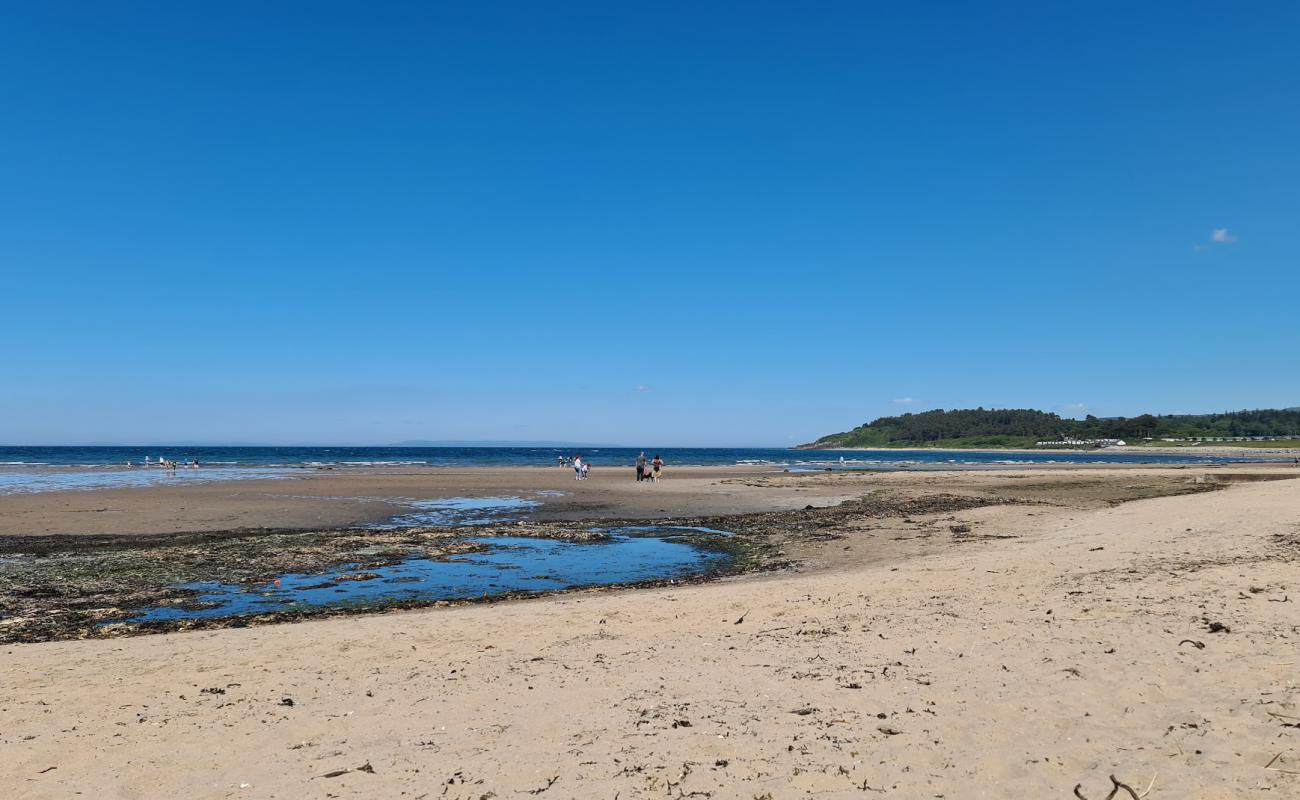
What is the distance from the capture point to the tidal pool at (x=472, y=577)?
13.4m

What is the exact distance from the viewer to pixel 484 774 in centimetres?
569

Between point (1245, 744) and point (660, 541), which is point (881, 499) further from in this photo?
point (1245, 744)

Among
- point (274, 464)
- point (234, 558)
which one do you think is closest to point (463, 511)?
point (234, 558)

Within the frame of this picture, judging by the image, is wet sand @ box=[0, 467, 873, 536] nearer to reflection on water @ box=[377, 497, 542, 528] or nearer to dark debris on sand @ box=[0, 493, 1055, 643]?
reflection on water @ box=[377, 497, 542, 528]

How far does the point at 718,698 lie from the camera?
282 inches

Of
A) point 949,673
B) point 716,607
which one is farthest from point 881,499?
point 949,673

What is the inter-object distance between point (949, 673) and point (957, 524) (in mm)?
16647

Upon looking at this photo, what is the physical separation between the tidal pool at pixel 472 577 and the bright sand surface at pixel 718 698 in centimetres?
211

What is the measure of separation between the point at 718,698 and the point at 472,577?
9.91 m

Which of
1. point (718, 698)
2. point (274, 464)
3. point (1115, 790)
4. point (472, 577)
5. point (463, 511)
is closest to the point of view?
point (1115, 790)

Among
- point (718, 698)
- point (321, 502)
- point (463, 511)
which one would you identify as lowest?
point (463, 511)

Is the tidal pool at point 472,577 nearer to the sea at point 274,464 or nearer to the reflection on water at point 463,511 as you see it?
the reflection on water at point 463,511

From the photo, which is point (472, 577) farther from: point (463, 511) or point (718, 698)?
point (463, 511)

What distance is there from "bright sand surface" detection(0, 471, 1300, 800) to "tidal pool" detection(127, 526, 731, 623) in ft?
6.93
